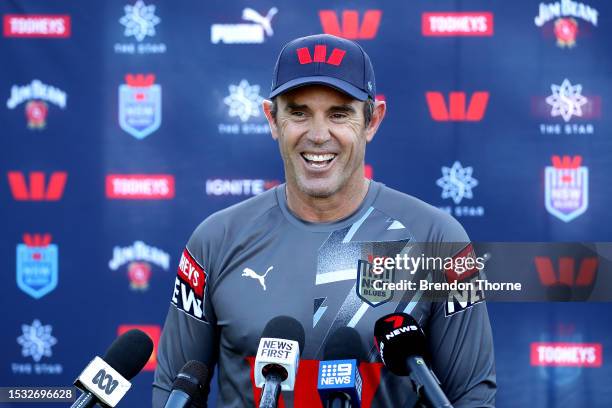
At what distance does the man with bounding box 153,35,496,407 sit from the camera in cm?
173

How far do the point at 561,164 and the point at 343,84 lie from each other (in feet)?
6.50

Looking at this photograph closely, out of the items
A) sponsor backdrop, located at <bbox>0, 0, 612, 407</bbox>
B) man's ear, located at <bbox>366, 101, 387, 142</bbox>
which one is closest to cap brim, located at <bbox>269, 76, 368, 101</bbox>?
man's ear, located at <bbox>366, 101, 387, 142</bbox>

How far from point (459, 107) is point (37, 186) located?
1.86 metres

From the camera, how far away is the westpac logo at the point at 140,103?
11.7ft

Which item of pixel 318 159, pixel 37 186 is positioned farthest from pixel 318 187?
pixel 37 186

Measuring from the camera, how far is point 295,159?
71.1 inches

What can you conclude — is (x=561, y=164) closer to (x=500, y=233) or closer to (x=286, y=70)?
(x=500, y=233)

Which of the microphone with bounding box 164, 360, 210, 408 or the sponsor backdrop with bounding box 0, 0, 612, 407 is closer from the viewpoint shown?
the microphone with bounding box 164, 360, 210, 408

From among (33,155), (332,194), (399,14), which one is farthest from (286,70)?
(33,155)

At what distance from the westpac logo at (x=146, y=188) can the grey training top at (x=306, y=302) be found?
1.63 m

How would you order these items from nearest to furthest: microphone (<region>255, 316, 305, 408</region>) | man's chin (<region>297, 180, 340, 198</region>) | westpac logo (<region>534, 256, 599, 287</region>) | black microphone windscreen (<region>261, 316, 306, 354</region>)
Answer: microphone (<region>255, 316, 305, 408</region>) → black microphone windscreen (<region>261, 316, 306, 354</region>) → man's chin (<region>297, 180, 340, 198</region>) → westpac logo (<region>534, 256, 599, 287</region>)

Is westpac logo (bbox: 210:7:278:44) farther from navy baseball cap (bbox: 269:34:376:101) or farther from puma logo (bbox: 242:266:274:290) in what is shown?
puma logo (bbox: 242:266:274:290)

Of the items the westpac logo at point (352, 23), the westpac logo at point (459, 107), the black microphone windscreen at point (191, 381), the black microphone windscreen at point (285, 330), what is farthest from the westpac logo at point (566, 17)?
the black microphone windscreen at point (191, 381)

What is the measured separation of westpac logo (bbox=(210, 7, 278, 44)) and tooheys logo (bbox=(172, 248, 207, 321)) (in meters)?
1.82
